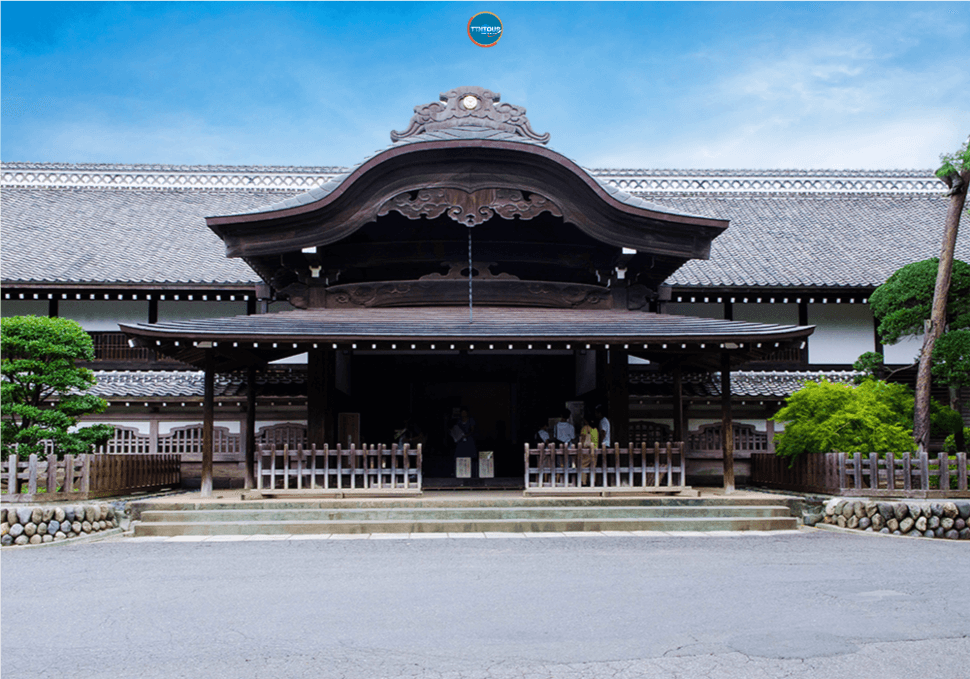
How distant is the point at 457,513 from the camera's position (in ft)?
41.4

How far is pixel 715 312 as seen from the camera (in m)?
19.8

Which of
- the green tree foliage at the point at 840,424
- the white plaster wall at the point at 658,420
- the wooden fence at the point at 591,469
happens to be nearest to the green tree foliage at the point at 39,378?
the wooden fence at the point at 591,469

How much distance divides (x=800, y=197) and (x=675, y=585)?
71.5ft

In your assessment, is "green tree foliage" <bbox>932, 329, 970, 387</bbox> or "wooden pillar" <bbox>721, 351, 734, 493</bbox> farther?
"green tree foliage" <bbox>932, 329, 970, 387</bbox>

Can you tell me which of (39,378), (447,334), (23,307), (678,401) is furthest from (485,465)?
(23,307)

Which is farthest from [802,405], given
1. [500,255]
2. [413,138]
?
[413,138]

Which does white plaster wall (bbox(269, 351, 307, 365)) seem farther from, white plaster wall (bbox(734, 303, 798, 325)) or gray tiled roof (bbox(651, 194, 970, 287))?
white plaster wall (bbox(734, 303, 798, 325))

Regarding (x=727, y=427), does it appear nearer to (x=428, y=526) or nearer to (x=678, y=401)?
(x=678, y=401)

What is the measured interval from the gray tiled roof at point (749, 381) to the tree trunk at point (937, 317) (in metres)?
2.86

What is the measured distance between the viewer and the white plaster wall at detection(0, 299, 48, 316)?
63.1 feet

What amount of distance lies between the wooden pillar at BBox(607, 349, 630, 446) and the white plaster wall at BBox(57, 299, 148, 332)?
10.9 m

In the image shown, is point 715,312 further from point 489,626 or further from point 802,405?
point 489,626

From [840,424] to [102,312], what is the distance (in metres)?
16.0

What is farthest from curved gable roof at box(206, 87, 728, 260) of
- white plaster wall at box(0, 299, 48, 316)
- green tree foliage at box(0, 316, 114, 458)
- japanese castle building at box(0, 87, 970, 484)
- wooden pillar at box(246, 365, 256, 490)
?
white plaster wall at box(0, 299, 48, 316)
